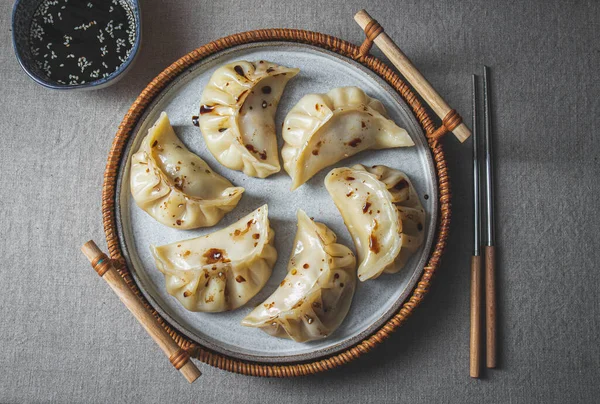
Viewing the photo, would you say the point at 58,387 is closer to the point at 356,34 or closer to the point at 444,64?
the point at 356,34

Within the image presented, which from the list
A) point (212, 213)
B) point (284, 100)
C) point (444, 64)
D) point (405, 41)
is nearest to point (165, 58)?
point (284, 100)

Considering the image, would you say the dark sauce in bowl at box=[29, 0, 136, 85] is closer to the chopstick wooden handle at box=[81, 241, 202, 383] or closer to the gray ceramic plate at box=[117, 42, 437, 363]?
the gray ceramic plate at box=[117, 42, 437, 363]

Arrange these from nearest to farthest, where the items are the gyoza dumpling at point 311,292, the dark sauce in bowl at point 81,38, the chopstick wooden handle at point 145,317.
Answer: the chopstick wooden handle at point 145,317 < the gyoza dumpling at point 311,292 < the dark sauce in bowl at point 81,38

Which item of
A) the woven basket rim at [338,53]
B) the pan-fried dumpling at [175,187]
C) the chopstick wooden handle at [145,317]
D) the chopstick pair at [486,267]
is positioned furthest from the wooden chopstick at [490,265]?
the chopstick wooden handle at [145,317]

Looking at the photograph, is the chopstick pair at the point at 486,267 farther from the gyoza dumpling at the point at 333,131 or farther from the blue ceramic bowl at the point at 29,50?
the blue ceramic bowl at the point at 29,50

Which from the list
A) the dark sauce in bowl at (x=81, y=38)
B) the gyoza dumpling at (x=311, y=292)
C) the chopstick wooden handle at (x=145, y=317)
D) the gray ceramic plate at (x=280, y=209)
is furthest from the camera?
the dark sauce in bowl at (x=81, y=38)

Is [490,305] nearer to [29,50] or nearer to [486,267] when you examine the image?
[486,267]

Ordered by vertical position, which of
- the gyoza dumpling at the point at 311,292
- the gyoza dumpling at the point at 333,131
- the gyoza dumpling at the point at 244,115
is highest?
the gyoza dumpling at the point at 244,115

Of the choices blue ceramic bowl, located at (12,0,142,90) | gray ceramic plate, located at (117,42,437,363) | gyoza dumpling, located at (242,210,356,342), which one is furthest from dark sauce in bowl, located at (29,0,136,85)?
gyoza dumpling, located at (242,210,356,342)
